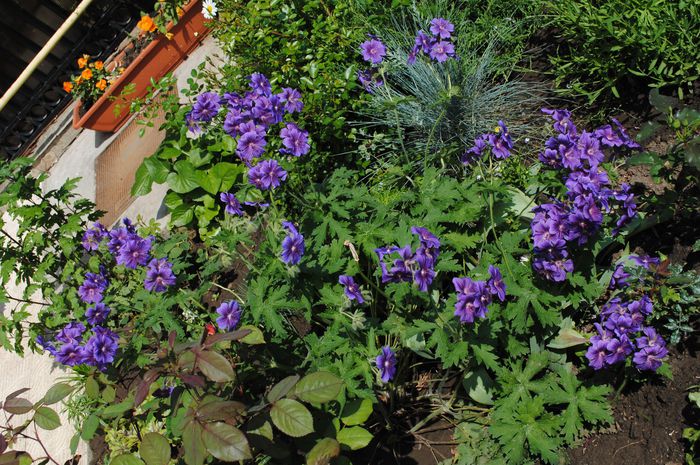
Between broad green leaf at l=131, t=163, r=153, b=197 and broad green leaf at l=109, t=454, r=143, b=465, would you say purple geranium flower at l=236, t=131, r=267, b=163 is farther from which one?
broad green leaf at l=131, t=163, r=153, b=197

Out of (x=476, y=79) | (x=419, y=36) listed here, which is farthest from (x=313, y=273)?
(x=476, y=79)

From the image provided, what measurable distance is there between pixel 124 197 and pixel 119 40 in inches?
89.8

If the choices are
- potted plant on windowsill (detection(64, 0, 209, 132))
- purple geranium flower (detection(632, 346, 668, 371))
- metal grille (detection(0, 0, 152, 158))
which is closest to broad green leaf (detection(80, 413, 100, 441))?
purple geranium flower (detection(632, 346, 668, 371))

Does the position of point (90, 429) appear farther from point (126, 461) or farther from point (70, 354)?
point (126, 461)

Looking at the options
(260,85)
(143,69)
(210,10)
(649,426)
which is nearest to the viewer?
(649,426)

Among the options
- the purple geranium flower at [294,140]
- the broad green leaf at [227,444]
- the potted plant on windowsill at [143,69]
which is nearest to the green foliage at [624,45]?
the purple geranium flower at [294,140]

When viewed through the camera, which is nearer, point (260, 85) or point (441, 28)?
point (260, 85)

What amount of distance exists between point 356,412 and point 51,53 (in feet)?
17.5

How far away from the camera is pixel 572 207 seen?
216 cm

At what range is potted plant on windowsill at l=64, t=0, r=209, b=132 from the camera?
4852 mm

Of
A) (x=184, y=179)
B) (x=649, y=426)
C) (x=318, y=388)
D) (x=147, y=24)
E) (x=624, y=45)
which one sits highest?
(x=147, y=24)

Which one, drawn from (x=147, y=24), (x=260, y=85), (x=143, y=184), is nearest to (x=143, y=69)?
(x=147, y=24)

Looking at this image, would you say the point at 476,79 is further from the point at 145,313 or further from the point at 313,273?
the point at 145,313

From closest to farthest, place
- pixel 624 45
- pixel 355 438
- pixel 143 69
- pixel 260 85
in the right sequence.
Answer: pixel 355 438 → pixel 260 85 → pixel 624 45 → pixel 143 69
